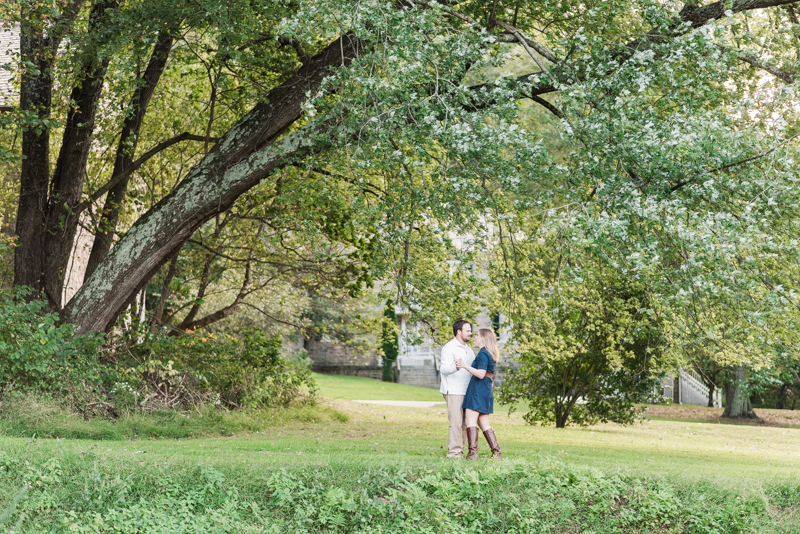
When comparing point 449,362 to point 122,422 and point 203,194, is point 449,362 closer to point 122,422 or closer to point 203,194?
point 203,194

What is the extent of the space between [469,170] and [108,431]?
637cm

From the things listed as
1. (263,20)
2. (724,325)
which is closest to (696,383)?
(724,325)

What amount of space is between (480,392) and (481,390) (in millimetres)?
26

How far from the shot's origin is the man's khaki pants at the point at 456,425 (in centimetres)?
857

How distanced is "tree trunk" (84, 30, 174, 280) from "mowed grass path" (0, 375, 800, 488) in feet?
16.2

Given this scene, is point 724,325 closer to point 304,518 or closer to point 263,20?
point 304,518

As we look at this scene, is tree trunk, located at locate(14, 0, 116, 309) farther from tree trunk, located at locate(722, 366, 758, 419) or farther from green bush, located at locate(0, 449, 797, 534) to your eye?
tree trunk, located at locate(722, 366, 758, 419)

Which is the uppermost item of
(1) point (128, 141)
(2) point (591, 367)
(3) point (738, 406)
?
(1) point (128, 141)

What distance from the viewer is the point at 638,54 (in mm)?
7832

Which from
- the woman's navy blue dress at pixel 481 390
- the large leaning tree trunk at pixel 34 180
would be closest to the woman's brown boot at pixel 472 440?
the woman's navy blue dress at pixel 481 390

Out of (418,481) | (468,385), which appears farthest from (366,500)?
(468,385)

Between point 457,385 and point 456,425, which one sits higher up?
point 457,385

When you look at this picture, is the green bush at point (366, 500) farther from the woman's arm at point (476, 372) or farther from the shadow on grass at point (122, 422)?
the shadow on grass at point (122, 422)

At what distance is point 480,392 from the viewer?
27.9ft
